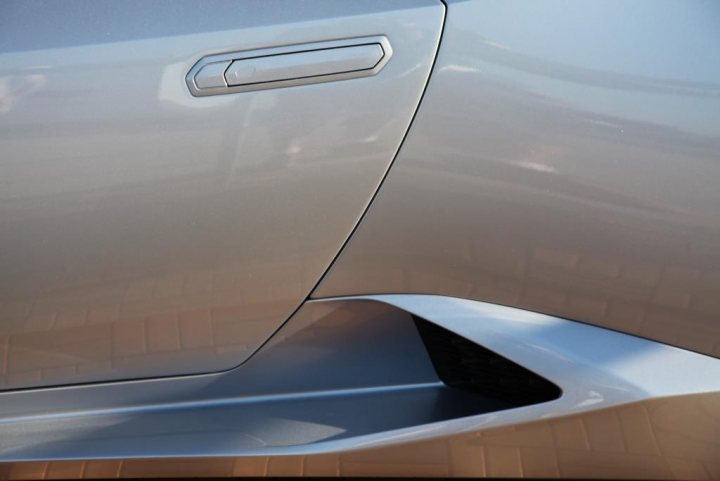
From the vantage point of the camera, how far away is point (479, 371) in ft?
5.70

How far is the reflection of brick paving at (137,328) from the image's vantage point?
5.54ft

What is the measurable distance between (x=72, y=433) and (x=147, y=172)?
51cm

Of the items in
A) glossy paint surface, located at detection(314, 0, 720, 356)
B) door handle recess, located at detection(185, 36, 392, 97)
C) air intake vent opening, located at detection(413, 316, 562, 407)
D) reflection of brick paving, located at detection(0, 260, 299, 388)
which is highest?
door handle recess, located at detection(185, 36, 392, 97)

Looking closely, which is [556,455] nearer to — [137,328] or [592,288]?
[592,288]

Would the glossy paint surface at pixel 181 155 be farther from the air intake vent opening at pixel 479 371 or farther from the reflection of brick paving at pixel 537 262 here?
the air intake vent opening at pixel 479 371

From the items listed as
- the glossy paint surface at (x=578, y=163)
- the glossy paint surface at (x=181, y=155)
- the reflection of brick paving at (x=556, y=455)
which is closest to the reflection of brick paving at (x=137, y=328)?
the glossy paint surface at (x=181, y=155)

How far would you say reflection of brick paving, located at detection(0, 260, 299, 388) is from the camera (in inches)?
66.4

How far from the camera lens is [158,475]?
1.74 m

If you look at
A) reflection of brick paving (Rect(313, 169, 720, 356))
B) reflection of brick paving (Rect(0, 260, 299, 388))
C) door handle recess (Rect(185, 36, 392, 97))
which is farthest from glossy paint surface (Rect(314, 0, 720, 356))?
reflection of brick paving (Rect(0, 260, 299, 388))

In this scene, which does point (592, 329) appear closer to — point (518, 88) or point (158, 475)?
point (518, 88)

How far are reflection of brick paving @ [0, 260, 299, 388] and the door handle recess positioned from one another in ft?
1.04

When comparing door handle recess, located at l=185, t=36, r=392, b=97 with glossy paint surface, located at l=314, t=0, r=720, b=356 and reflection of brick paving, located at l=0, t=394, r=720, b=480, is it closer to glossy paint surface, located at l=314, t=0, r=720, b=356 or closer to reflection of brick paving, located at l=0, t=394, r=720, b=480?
glossy paint surface, located at l=314, t=0, r=720, b=356

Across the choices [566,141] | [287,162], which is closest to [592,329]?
[566,141]

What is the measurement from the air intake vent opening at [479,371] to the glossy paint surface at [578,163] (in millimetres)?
138
